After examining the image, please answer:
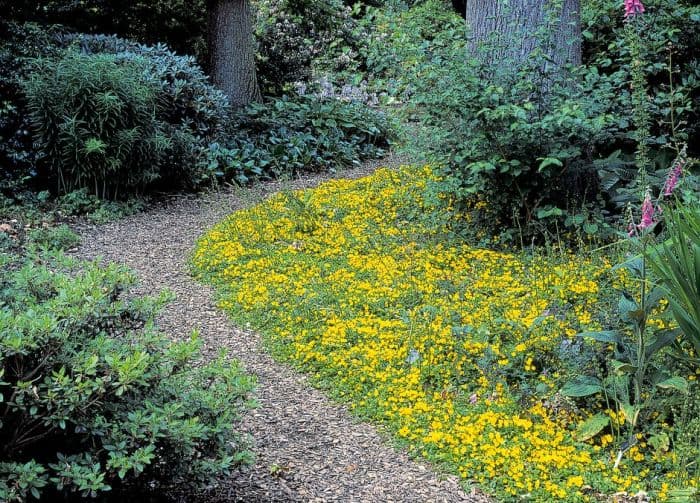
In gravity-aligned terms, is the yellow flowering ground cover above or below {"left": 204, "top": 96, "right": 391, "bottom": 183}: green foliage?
below

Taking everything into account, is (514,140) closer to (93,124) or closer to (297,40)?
(93,124)

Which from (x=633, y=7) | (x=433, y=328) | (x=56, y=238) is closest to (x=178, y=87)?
(x=56, y=238)

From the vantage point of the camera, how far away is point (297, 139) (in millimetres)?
10359

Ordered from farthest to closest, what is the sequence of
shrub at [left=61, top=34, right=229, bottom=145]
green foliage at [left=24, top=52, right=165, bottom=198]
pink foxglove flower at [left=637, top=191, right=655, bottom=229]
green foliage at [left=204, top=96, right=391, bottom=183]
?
green foliage at [left=204, top=96, right=391, bottom=183] < shrub at [left=61, top=34, right=229, bottom=145] < green foliage at [left=24, top=52, right=165, bottom=198] < pink foxglove flower at [left=637, top=191, right=655, bottom=229]

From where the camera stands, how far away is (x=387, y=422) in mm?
3896

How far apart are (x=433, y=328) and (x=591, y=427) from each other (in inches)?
50.8

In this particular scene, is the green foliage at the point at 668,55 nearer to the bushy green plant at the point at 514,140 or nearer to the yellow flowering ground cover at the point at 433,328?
the bushy green plant at the point at 514,140

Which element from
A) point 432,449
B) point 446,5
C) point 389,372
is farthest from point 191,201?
point 446,5

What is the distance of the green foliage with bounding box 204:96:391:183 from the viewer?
379 inches

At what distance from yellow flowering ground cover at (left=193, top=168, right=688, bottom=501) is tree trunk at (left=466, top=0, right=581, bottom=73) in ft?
5.42

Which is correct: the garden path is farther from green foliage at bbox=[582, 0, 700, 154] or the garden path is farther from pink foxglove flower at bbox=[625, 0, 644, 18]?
green foliage at bbox=[582, 0, 700, 154]

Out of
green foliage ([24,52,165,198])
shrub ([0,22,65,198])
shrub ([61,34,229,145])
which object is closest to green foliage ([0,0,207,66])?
shrub ([61,34,229,145])

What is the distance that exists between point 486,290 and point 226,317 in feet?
6.20

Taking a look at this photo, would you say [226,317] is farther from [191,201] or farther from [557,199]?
[191,201]
